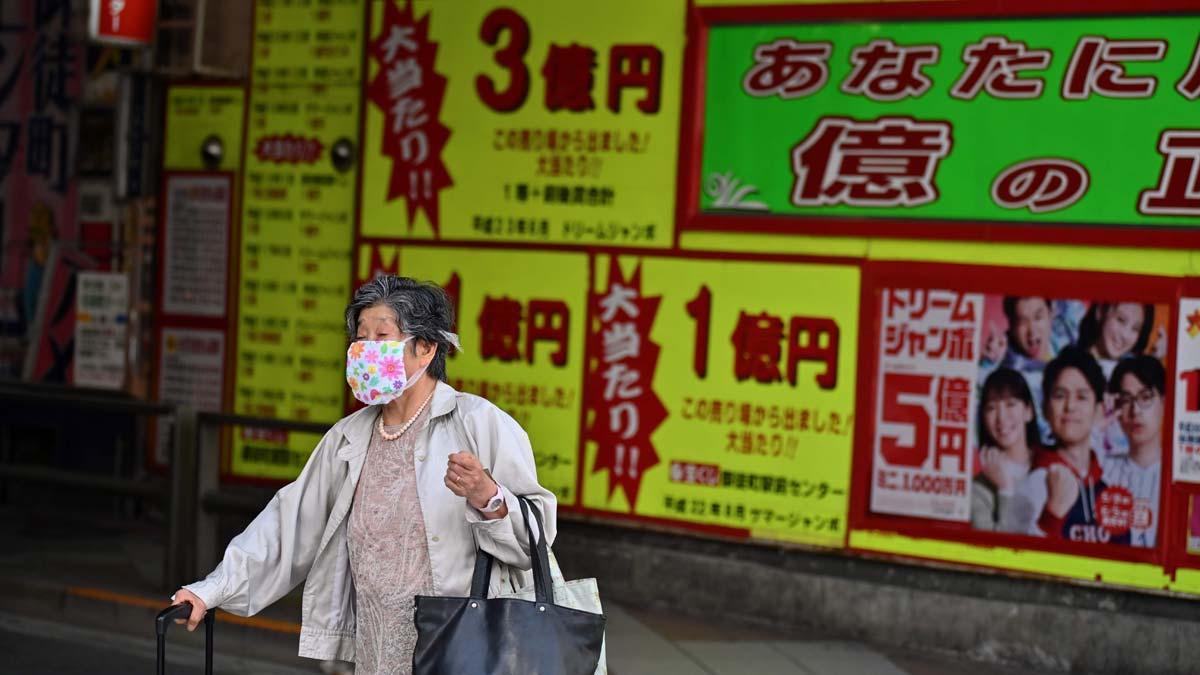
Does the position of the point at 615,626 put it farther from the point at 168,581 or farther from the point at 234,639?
the point at 168,581

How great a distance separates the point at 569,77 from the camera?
33.2 feet

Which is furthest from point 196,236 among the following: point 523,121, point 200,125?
point 523,121

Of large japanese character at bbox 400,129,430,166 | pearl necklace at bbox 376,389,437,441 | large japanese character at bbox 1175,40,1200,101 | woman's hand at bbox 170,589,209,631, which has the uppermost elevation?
large japanese character at bbox 1175,40,1200,101

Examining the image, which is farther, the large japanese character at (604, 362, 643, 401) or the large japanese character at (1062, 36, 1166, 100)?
the large japanese character at (604, 362, 643, 401)

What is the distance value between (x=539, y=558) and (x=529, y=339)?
6.07m

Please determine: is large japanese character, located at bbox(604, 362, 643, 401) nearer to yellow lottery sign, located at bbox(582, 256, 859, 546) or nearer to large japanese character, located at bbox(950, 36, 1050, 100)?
yellow lottery sign, located at bbox(582, 256, 859, 546)

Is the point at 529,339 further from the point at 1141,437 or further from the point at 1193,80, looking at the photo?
the point at 1193,80

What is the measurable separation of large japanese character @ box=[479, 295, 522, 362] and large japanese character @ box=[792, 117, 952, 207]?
2029 millimetres

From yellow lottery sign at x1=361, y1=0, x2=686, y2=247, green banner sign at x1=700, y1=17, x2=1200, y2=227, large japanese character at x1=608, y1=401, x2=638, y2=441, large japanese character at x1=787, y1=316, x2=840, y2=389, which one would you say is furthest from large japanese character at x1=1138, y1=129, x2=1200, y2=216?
large japanese character at x1=608, y1=401, x2=638, y2=441

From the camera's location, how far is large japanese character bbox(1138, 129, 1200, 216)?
8406 millimetres

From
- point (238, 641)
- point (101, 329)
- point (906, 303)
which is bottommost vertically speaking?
point (238, 641)

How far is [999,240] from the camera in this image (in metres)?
8.86

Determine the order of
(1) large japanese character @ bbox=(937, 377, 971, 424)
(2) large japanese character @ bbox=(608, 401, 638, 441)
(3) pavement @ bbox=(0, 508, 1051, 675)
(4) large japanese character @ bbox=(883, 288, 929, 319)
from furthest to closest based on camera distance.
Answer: (2) large japanese character @ bbox=(608, 401, 638, 441)
(4) large japanese character @ bbox=(883, 288, 929, 319)
(1) large japanese character @ bbox=(937, 377, 971, 424)
(3) pavement @ bbox=(0, 508, 1051, 675)

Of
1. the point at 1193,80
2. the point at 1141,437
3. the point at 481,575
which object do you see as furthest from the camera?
the point at 1141,437
